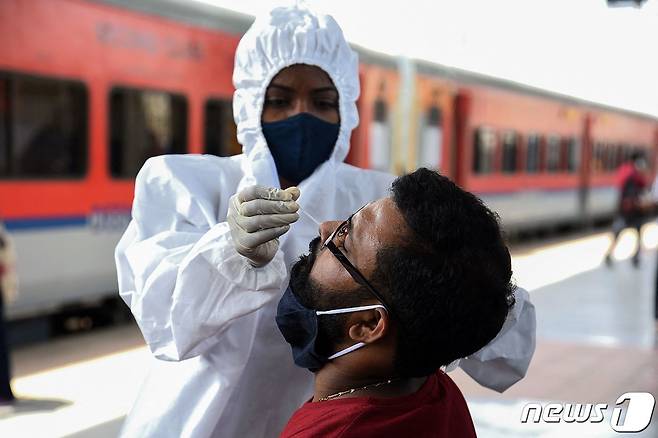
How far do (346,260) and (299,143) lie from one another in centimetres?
61

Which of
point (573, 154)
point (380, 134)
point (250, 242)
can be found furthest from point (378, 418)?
point (573, 154)

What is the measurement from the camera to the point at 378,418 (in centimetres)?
171

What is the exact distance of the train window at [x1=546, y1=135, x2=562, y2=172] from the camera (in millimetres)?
22016

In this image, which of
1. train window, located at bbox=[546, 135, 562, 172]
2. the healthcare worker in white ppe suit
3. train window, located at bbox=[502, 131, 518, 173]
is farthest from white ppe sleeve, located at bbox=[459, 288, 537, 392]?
train window, located at bbox=[546, 135, 562, 172]

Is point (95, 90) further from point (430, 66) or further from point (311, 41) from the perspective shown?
point (430, 66)

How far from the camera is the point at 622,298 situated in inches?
469

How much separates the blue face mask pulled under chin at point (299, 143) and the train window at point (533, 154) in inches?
724

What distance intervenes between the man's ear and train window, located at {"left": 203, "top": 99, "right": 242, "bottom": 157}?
845 cm

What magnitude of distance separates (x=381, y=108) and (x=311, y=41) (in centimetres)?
1186

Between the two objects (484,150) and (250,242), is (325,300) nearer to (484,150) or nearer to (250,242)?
(250,242)

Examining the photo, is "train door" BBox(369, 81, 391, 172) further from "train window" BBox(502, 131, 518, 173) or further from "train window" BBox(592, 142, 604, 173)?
"train window" BBox(592, 142, 604, 173)

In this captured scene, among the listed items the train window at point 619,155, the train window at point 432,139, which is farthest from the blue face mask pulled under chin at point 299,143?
the train window at point 619,155

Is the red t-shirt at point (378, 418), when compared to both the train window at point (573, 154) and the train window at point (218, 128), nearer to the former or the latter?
the train window at point (218, 128)

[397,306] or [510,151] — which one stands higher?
[397,306]
